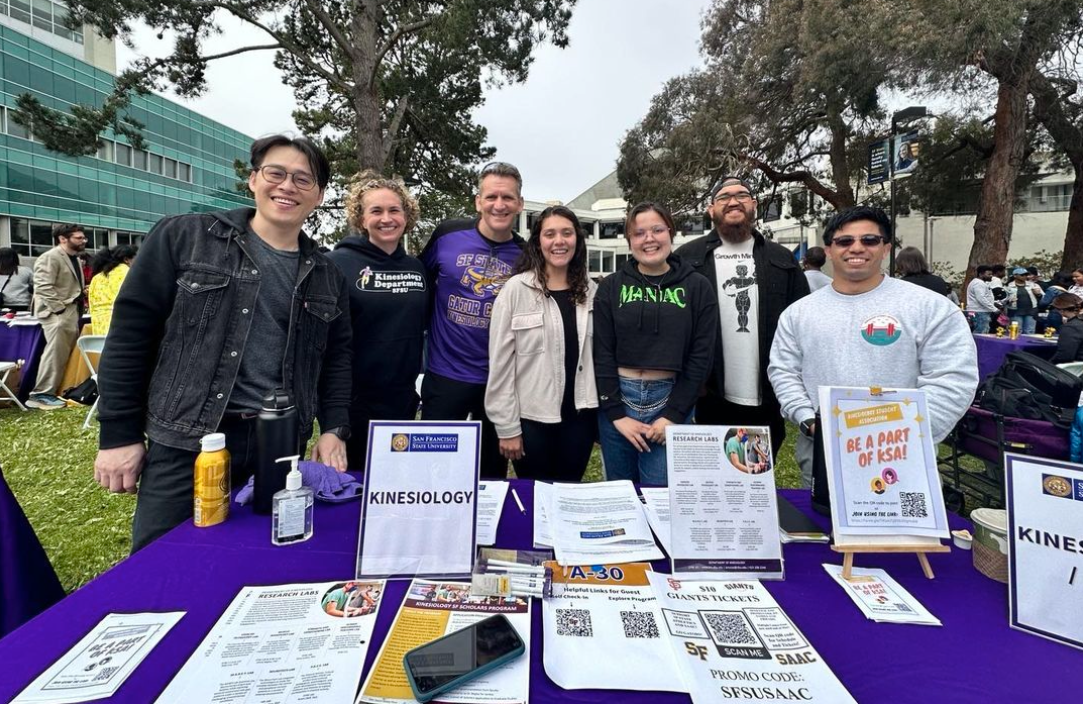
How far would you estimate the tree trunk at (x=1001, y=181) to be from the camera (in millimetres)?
11555

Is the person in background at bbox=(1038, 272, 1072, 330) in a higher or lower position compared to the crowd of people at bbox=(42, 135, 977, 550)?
higher

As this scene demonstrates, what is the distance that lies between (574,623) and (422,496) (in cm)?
46

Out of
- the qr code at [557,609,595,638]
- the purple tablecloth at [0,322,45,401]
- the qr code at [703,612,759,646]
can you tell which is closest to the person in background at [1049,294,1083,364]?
the qr code at [703,612,759,646]

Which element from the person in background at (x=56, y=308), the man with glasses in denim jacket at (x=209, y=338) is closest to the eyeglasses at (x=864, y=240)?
the man with glasses in denim jacket at (x=209, y=338)

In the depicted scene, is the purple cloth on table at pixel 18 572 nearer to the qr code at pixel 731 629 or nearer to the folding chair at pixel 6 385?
the qr code at pixel 731 629

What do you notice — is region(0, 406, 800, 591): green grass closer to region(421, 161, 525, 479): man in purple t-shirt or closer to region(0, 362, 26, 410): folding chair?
region(0, 362, 26, 410): folding chair

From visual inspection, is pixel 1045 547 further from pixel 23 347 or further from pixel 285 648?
pixel 23 347

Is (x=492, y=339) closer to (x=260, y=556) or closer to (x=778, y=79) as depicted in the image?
(x=260, y=556)

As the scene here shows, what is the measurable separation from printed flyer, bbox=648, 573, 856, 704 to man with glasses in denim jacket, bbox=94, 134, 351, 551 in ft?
4.02

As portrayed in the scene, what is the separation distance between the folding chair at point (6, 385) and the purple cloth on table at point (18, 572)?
521 cm

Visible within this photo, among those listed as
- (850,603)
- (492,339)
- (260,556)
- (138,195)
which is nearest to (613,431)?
(492,339)

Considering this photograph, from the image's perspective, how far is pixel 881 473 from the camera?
48.6 inches

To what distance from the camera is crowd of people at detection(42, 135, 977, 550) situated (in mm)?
1597

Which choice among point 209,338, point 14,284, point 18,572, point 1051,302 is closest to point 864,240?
point 209,338
